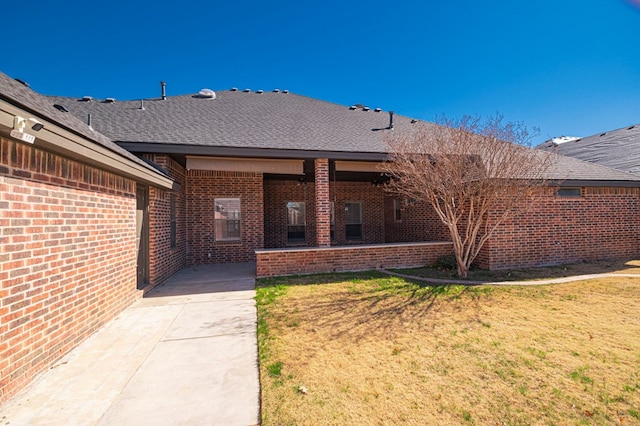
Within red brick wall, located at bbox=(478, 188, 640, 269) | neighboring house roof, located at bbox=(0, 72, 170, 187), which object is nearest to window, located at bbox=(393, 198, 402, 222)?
red brick wall, located at bbox=(478, 188, 640, 269)

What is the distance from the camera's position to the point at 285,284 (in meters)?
6.85

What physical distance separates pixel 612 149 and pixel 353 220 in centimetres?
1286

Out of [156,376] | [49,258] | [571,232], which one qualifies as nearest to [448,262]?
[571,232]

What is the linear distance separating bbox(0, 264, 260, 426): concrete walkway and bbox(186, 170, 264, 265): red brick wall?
484 cm

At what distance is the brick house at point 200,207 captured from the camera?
312 cm

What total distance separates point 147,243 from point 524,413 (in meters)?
7.15

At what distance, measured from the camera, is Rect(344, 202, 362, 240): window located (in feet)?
44.4

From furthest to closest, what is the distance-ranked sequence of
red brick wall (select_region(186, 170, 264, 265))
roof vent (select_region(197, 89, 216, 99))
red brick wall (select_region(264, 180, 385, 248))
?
red brick wall (select_region(264, 180, 385, 248)), roof vent (select_region(197, 89, 216, 99)), red brick wall (select_region(186, 170, 264, 265))

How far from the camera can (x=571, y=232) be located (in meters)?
8.86

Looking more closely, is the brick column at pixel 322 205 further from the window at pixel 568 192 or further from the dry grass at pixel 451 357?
the window at pixel 568 192

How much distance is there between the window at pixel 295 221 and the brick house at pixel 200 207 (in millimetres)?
45

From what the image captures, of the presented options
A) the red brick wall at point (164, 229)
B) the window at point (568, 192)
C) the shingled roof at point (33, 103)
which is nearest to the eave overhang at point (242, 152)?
the red brick wall at point (164, 229)

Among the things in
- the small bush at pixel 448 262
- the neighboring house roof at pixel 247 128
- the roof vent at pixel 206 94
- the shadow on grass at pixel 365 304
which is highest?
the roof vent at pixel 206 94

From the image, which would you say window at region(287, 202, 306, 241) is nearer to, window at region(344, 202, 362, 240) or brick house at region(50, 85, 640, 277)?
brick house at region(50, 85, 640, 277)
